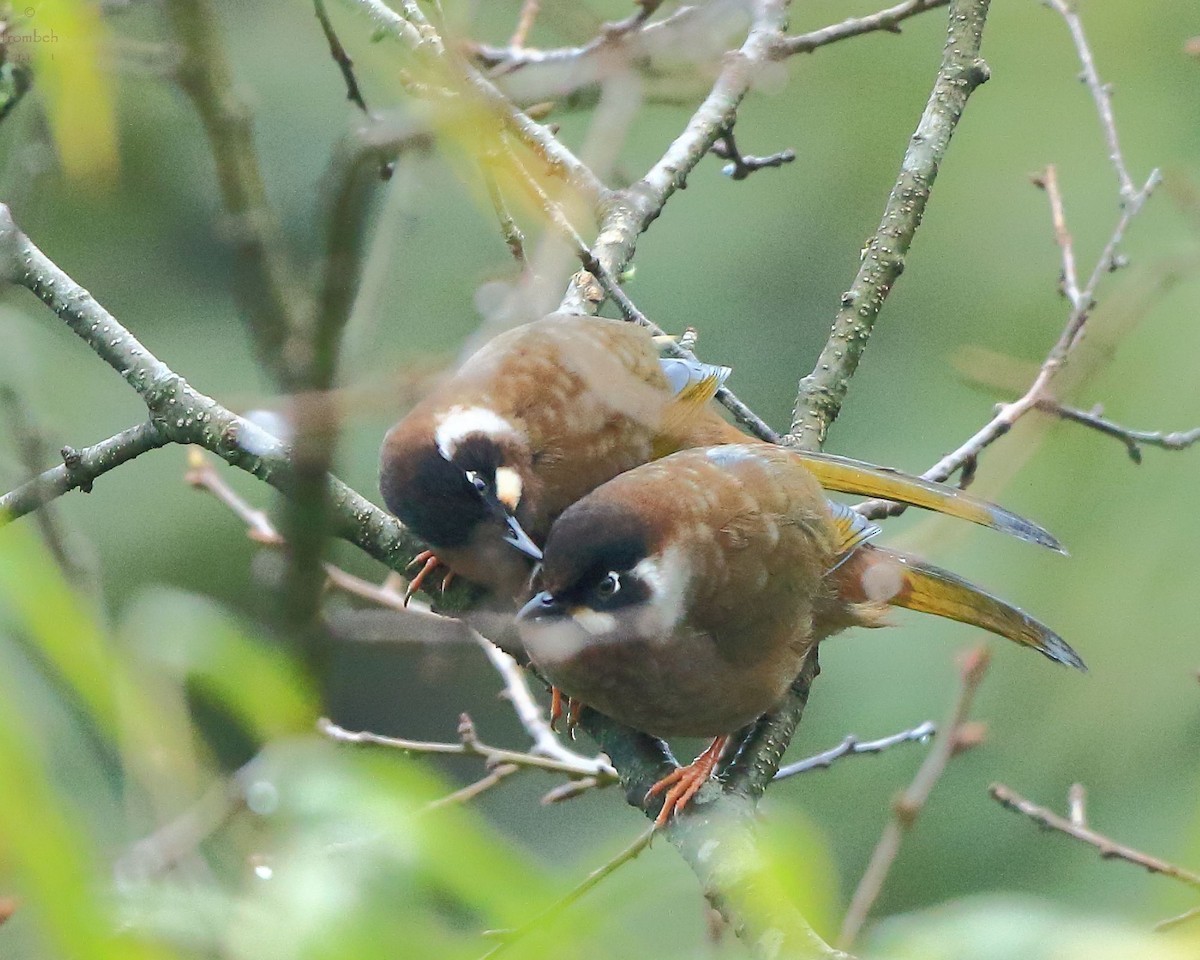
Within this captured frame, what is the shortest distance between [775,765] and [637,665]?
0.38m

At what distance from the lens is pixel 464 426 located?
3.27 m

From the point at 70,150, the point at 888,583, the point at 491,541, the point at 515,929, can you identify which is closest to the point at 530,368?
the point at 491,541

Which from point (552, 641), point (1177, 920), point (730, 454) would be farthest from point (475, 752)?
point (1177, 920)

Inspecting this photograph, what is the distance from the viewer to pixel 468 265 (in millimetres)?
6051

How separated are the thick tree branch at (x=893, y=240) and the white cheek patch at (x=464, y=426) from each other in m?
0.75

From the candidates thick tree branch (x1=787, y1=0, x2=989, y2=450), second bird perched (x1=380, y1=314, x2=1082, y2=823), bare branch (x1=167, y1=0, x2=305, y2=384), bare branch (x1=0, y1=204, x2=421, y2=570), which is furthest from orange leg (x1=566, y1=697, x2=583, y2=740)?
bare branch (x1=167, y1=0, x2=305, y2=384)

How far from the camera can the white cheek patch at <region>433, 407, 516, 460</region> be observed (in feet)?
10.6

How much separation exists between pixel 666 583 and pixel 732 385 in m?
3.90

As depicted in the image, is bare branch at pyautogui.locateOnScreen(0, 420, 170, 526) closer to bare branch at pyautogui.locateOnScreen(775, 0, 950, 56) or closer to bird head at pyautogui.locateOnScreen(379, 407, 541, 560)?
bird head at pyautogui.locateOnScreen(379, 407, 541, 560)

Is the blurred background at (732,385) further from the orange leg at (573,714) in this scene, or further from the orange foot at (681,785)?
the orange leg at (573,714)

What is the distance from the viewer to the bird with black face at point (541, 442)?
306 cm

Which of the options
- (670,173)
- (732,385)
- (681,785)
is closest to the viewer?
(681,785)

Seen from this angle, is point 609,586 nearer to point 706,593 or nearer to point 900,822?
point 706,593

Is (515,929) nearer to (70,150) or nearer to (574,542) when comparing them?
(70,150)
